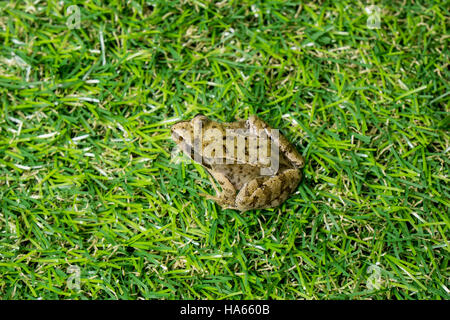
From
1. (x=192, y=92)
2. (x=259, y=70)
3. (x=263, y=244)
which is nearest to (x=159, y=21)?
(x=192, y=92)

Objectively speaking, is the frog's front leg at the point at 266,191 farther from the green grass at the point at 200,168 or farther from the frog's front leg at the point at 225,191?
the green grass at the point at 200,168

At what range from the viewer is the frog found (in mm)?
3258

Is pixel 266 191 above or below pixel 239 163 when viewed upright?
below

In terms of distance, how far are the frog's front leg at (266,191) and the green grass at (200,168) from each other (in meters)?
0.24

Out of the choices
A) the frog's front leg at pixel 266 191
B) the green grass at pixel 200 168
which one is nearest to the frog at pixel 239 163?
the frog's front leg at pixel 266 191

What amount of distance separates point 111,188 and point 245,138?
1406mm

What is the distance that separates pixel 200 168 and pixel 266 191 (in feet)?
2.38

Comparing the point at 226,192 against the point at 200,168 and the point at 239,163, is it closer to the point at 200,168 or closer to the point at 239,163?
the point at 239,163

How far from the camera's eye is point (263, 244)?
136 inches

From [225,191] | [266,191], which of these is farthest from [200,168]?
[266,191]

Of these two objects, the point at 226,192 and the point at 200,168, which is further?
the point at 200,168

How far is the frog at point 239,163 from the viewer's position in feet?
10.7

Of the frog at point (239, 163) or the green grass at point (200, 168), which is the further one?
the green grass at point (200, 168)

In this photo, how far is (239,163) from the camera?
331 cm
